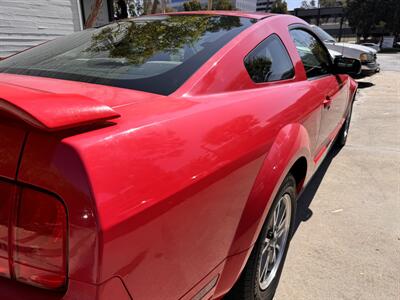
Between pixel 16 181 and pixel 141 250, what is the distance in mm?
417

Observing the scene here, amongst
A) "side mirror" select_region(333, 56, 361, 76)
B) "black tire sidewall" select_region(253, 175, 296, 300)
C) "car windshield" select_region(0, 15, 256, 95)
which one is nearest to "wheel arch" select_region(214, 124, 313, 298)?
"black tire sidewall" select_region(253, 175, 296, 300)

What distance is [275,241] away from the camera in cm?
246

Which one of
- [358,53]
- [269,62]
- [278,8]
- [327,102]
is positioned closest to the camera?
[269,62]

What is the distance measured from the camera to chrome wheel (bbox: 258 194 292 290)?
2289 millimetres

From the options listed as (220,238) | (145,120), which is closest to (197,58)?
(145,120)

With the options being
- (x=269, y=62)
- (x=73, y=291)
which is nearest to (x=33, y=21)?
(x=269, y=62)

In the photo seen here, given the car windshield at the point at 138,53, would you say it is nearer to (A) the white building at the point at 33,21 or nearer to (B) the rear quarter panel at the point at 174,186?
(B) the rear quarter panel at the point at 174,186

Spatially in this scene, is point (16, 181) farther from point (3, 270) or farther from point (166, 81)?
point (166, 81)

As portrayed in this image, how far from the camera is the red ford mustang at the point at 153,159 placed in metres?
1.12

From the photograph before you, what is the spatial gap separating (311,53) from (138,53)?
181cm

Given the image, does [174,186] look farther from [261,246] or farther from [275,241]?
Result: [275,241]

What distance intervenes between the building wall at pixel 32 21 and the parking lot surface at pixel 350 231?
22.2 feet

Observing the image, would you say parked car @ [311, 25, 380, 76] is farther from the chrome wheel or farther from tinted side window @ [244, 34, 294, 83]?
the chrome wheel

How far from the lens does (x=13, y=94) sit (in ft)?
3.92
